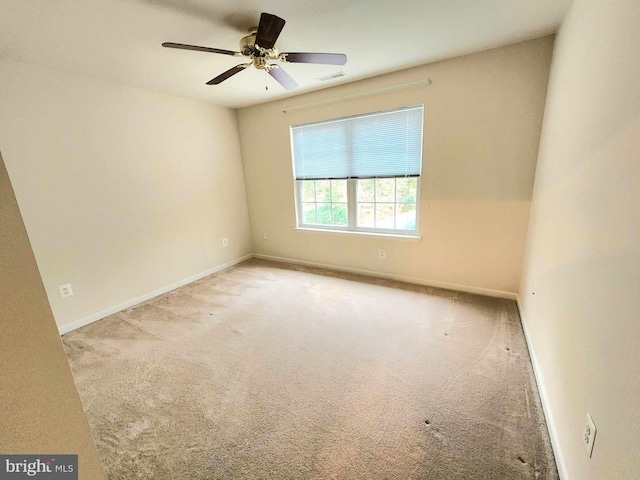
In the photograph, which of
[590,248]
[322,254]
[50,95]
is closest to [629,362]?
[590,248]

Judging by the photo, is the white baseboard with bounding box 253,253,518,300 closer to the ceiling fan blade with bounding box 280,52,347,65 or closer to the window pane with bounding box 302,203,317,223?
the window pane with bounding box 302,203,317,223

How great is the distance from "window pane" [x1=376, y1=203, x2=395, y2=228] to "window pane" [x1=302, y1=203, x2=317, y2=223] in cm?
102

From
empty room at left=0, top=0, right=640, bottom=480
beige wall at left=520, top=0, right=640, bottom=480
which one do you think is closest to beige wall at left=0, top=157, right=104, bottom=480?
empty room at left=0, top=0, right=640, bottom=480

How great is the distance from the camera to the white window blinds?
3061mm

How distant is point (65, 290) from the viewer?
262cm

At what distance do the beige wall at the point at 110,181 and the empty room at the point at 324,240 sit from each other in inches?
0.8

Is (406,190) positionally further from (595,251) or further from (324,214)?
(595,251)

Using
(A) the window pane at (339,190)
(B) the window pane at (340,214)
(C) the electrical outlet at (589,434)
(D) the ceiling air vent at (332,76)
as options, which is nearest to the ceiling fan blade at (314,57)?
(D) the ceiling air vent at (332,76)

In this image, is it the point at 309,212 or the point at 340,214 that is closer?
the point at 340,214

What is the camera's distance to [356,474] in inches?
49.8

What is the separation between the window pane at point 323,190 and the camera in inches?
151

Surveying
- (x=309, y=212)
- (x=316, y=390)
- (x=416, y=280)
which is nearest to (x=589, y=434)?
(x=316, y=390)

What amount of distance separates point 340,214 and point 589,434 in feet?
10.2

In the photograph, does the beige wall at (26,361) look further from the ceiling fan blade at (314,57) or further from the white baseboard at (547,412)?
the white baseboard at (547,412)
